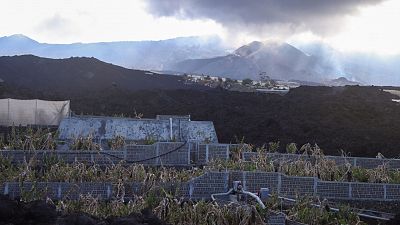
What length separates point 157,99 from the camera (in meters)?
28.0

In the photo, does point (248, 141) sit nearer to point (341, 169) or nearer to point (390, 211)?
point (341, 169)

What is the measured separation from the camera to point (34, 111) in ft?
55.6

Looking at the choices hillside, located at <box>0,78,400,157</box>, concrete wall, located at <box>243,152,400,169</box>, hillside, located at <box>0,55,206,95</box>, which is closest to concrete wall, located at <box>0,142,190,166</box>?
concrete wall, located at <box>243,152,400,169</box>

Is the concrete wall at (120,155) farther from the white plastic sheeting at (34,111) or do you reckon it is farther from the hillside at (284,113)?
the white plastic sheeting at (34,111)

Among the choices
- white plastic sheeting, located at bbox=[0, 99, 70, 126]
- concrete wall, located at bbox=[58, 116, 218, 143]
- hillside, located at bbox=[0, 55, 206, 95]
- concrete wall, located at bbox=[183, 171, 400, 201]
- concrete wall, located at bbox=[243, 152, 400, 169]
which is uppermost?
hillside, located at bbox=[0, 55, 206, 95]

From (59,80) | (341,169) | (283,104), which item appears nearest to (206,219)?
(341,169)

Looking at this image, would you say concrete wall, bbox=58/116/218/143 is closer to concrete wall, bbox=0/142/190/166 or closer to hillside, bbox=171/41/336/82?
concrete wall, bbox=0/142/190/166

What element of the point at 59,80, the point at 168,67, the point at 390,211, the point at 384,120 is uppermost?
the point at 168,67

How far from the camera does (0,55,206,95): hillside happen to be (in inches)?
1549

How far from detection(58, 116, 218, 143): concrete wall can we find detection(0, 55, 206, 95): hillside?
24.8 meters

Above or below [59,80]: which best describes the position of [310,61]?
above

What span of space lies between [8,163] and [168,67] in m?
103

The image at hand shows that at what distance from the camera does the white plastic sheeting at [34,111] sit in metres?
16.9

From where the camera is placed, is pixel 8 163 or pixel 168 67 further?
pixel 168 67
